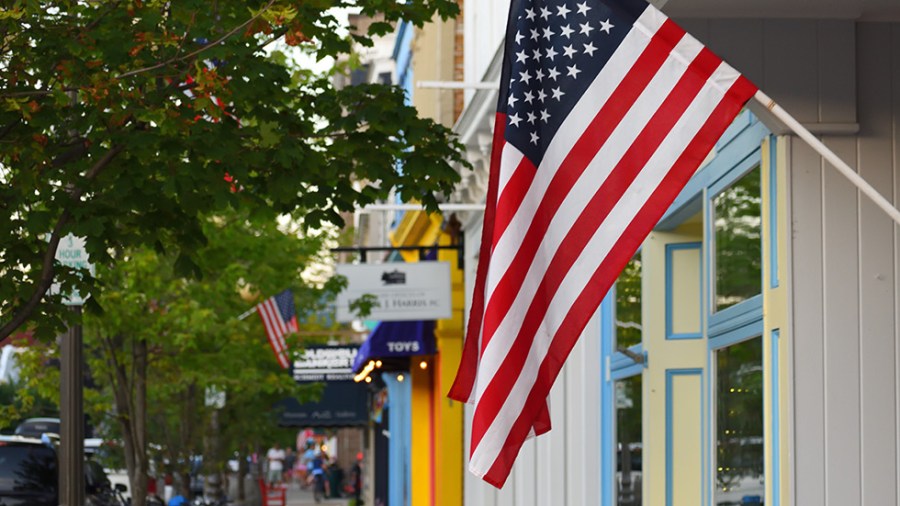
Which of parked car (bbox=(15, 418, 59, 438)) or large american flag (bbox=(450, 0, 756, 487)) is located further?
parked car (bbox=(15, 418, 59, 438))

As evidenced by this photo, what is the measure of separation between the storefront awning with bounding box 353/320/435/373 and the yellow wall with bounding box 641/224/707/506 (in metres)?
11.9

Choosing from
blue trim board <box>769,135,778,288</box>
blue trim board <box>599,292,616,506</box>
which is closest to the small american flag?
blue trim board <box>599,292,616,506</box>

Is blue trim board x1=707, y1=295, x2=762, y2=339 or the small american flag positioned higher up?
the small american flag

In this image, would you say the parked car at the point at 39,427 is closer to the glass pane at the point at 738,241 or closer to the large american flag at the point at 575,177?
the glass pane at the point at 738,241

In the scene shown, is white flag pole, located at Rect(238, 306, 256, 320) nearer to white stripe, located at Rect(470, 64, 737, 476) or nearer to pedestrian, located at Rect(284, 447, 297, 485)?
white stripe, located at Rect(470, 64, 737, 476)

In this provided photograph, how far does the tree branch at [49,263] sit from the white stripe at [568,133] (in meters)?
4.67

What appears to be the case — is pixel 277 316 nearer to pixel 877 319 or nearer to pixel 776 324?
pixel 776 324

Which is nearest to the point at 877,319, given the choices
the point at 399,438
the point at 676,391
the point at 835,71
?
the point at 835,71

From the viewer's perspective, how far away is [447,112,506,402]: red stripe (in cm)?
555

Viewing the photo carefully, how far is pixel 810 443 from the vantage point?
21.7ft

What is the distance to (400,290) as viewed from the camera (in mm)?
19625

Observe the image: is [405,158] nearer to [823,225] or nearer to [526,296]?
[823,225]

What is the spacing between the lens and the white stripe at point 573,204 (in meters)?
5.30

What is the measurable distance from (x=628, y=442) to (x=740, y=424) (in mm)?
3013
